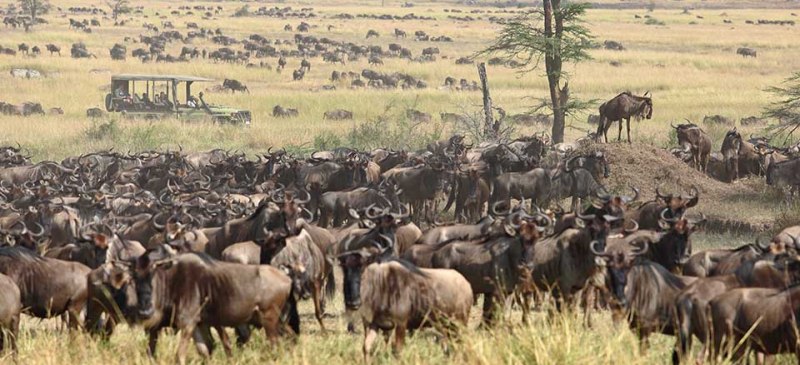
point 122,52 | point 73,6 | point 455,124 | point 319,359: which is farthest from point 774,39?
point 319,359

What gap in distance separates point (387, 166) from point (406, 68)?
30622mm

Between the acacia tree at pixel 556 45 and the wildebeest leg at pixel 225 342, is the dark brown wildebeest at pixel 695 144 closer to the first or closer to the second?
the acacia tree at pixel 556 45

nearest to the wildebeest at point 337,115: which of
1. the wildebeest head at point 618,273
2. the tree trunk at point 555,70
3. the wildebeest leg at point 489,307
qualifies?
the tree trunk at point 555,70

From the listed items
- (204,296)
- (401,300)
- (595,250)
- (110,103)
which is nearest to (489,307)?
(595,250)

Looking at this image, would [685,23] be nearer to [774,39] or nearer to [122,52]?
[774,39]

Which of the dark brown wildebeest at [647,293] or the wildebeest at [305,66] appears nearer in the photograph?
the dark brown wildebeest at [647,293]

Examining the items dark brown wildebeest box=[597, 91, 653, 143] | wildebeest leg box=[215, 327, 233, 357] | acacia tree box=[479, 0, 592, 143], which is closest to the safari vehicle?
acacia tree box=[479, 0, 592, 143]

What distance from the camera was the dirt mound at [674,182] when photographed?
23.3m

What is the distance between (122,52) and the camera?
57.2 meters

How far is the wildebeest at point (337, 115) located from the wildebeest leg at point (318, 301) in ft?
81.5

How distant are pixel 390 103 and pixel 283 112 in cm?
396

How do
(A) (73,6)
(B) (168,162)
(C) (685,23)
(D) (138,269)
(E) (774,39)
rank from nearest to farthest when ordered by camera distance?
(D) (138,269) → (B) (168,162) → (E) (774,39) → (C) (685,23) → (A) (73,6)

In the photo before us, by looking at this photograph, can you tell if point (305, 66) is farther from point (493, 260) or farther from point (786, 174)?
point (493, 260)

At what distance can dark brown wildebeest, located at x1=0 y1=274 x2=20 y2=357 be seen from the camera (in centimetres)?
1090
